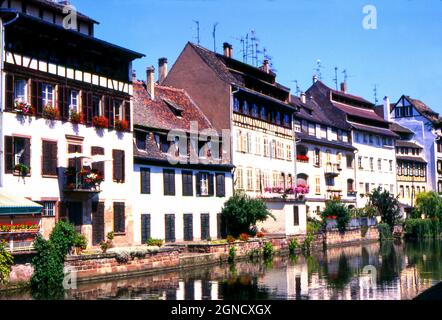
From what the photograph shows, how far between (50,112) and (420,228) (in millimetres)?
43096

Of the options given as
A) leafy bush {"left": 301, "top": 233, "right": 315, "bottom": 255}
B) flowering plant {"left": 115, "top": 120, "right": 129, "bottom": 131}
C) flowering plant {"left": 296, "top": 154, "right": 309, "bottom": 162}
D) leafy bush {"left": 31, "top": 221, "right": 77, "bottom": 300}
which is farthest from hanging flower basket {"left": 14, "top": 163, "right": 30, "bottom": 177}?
flowering plant {"left": 296, "top": 154, "right": 309, "bottom": 162}

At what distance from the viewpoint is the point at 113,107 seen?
3497 centimetres

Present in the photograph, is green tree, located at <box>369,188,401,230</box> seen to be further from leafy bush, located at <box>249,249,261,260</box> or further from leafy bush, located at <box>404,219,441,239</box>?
leafy bush, located at <box>249,249,261,260</box>

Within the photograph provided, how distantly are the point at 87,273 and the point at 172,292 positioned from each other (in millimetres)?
4675

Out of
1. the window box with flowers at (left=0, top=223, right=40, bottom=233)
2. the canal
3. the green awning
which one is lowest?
the canal

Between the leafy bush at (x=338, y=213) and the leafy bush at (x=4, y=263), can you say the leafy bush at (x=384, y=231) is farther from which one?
the leafy bush at (x=4, y=263)

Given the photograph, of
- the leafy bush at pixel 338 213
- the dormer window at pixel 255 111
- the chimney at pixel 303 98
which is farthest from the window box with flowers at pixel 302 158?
the chimney at pixel 303 98

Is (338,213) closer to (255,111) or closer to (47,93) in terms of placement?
(255,111)

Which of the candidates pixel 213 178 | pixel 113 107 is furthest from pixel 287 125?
pixel 113 107

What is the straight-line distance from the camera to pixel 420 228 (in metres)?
64.0

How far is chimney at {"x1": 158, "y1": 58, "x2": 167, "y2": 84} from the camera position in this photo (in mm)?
49500

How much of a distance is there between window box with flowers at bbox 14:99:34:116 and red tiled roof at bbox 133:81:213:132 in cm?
860

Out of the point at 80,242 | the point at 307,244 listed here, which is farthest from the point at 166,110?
the point at 80,242

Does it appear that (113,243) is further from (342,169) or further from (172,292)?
(342,169)
